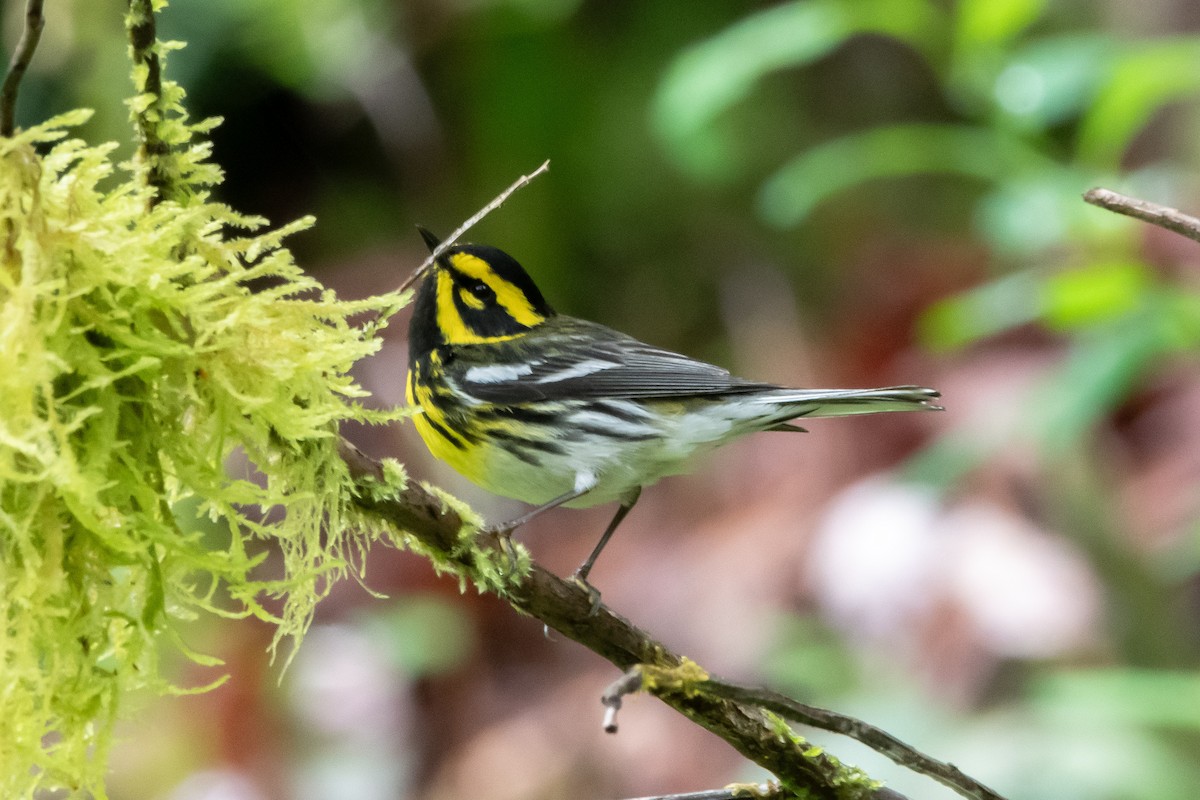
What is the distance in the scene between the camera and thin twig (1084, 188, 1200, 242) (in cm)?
120

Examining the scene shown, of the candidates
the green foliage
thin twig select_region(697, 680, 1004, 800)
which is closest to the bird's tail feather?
thin twig select_region(697, 680, 1004, 800)

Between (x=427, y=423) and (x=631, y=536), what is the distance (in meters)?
2.85

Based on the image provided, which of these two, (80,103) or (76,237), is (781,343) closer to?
(80,103)

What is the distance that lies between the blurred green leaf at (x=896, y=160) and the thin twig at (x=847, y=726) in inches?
76.4

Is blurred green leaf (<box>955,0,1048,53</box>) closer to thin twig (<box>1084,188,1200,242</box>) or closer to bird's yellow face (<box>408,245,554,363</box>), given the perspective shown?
bird's yellow face (<box>408,245,554,363</box>)

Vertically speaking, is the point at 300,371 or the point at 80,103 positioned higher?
the point at 80,103

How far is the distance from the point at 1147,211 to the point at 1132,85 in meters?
1.54

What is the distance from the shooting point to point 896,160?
495 cm

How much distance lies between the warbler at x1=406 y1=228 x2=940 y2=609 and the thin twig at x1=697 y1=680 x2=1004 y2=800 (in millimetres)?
1160

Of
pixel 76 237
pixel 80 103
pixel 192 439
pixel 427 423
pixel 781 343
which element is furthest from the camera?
pixel 781 343

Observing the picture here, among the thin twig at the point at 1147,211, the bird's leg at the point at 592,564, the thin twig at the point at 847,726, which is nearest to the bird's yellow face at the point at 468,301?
the bird's leg at the point at 592,564

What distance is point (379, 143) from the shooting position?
595cm

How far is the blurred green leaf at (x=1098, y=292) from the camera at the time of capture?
255 centimetres

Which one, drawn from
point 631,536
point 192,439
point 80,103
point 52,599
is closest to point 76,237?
point 192,439
